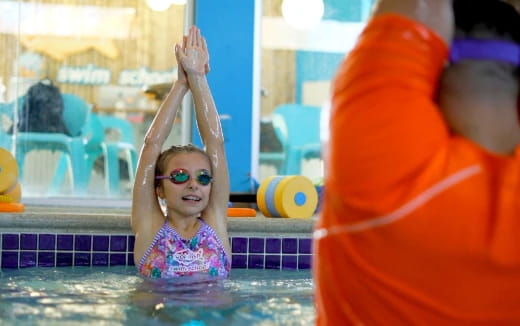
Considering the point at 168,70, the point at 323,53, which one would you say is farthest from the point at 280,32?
the point at 168,70

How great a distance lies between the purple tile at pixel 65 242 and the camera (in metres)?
4.91

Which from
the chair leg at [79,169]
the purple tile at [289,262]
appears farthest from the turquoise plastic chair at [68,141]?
the purple tile at [289,262]

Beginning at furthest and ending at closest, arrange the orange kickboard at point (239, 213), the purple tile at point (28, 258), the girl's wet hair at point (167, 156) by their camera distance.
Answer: the orange kickboard at point (239, 213) < the purple tile at point (28, 258) < the girl's wet hair at point (167, 156)

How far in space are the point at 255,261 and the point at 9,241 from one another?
1.52 meters

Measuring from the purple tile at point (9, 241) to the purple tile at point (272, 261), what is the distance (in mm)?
1553

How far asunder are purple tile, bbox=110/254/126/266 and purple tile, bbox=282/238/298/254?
40.1 inches

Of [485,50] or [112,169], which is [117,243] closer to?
[485,50]

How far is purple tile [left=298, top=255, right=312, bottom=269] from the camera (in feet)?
16.9

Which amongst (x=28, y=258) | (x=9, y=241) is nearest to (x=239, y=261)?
(x=28, y=258)

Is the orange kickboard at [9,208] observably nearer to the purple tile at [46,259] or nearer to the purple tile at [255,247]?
the purple tile at [46,259]

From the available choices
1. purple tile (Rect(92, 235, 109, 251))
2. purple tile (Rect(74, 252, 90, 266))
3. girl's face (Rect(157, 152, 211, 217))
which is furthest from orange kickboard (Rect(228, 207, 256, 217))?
girl's face (Rect(157, 152, 211, 217))

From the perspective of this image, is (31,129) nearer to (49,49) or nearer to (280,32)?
(49,49)

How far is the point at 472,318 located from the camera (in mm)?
1291

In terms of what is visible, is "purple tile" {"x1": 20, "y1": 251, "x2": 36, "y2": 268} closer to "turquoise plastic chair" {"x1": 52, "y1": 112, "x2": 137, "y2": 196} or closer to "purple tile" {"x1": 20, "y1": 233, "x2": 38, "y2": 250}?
"purple tile" {"x1": 20, "y1": 233, "x2": 38, "y2": 250}
